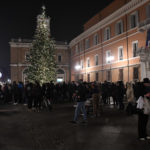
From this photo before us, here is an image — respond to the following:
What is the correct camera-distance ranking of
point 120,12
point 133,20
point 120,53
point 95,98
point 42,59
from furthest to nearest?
point 120,53 → point 120,12 → point 42,59 → point 133,20 → point 95,98

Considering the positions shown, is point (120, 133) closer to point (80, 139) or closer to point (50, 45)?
point (80, 139)

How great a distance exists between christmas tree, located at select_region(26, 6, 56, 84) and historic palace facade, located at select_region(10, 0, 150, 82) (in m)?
7.92

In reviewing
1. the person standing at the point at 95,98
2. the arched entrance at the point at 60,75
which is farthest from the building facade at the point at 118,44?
the person standing at the point at 95,98

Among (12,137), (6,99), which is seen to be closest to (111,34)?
(6,99)

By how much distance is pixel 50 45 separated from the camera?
94.3ft

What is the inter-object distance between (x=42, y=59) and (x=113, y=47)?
1089 cm

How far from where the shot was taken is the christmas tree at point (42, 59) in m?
27.2

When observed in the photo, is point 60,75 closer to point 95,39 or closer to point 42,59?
point 95,39

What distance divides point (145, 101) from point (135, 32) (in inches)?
835

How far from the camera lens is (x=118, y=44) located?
2994cm

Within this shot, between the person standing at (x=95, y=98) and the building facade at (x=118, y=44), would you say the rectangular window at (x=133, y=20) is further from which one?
the person standing at (x=95, y=98)

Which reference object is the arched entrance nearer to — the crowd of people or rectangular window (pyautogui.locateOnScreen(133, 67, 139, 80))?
rectangular window (pyautogui.locateOnScreen(133, 67, 139, 80))

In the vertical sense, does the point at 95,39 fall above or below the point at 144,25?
above

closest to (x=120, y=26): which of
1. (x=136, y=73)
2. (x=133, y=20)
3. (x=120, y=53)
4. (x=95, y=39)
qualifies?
(x=133, y=20)
